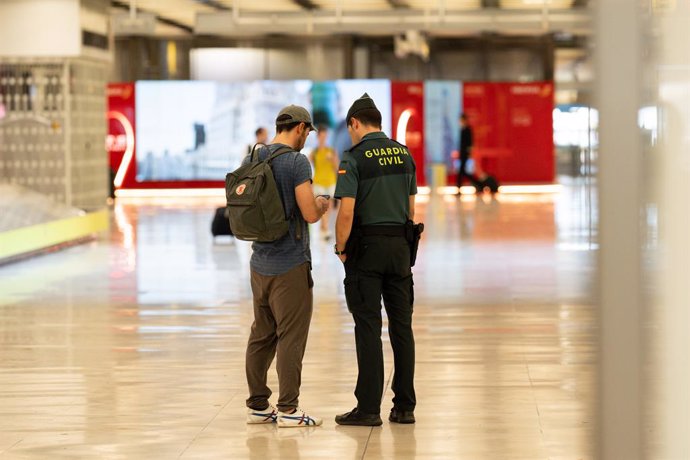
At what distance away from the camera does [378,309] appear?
6.27 m

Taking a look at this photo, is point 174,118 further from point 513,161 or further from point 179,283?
point 179,283

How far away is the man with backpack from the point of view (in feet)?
20.1

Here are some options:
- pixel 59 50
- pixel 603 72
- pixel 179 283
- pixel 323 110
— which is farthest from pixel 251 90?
pixel 603 72

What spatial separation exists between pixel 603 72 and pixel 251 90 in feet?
113

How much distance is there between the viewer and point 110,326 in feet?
33.2

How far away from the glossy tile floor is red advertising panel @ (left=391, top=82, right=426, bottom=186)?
64.4 ft

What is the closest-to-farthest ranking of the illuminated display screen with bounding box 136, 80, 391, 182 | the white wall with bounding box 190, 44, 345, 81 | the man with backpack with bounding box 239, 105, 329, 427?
the man with backpack with bounding box 239, 105, 329, 427, the illuminated display screen with bounding box 136, 80, 391, 182, the white wall with bounding box 190, 44, 345, 81

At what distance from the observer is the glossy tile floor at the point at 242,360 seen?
598 cm

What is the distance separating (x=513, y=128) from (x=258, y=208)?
31.5 metres

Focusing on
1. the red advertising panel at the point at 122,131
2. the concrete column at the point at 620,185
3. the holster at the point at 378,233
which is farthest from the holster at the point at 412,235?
the red advertising panel at the point at 122,131

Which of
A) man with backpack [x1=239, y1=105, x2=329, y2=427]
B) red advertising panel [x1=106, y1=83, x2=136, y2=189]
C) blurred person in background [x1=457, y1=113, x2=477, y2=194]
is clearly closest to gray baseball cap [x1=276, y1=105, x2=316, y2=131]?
man with backpack [x1=239, y1=105, x2=329, y2=427]

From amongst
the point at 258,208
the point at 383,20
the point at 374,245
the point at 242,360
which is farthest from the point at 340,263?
the point at 383,20

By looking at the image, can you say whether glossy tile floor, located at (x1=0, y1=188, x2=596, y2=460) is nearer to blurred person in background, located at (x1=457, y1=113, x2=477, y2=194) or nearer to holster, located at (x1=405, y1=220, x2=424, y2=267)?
holster, located at (x1=405, y1=220, x2=424, y2=267)

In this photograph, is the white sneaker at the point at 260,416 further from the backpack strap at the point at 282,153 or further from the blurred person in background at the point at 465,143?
the blurred person in background at the point at 465,143
